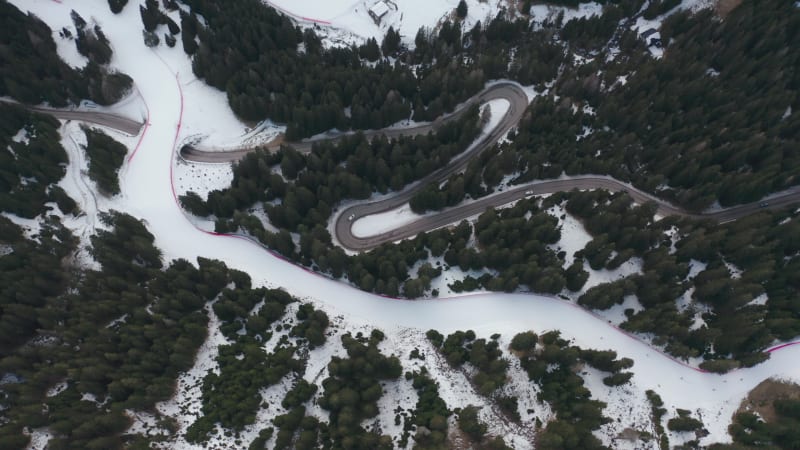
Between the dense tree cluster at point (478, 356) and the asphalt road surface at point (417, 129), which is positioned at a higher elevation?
the asphalt road surface at point (417, 129)

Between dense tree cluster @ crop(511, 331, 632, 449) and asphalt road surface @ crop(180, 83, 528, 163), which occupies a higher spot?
asphalt road surface @ crop(180, 83, 528, 163)

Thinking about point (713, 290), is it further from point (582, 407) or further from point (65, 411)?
point (65, 411)

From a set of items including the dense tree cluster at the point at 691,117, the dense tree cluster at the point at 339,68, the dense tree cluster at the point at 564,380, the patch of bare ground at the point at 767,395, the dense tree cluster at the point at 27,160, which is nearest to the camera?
the dense tree cluster at the point at 564,380

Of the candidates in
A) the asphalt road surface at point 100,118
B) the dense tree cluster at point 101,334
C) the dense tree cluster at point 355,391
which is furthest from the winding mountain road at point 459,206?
the dense tree cluster at point 355,391

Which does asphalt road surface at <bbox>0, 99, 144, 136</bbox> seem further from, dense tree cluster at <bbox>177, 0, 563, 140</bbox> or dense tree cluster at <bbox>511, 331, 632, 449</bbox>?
dense tree cluster at <bbox>511, 331, 632, 449</bbox>

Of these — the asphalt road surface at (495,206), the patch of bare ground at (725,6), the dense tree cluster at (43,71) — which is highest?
the patch of bare ground at (725,6)

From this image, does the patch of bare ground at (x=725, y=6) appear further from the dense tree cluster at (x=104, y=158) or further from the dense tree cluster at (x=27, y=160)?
the dense tree cluster at (x=27, y=160)

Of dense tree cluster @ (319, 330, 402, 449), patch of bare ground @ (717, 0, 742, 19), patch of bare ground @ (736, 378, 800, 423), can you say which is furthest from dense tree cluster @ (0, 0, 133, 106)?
patch of bare ground @ (717, 0, 742, 19)

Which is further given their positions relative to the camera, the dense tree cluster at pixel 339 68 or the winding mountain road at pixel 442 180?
the dense tree cluster at pixel 339 68

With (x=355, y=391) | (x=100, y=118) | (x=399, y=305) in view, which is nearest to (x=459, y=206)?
(x=399, y=305)
